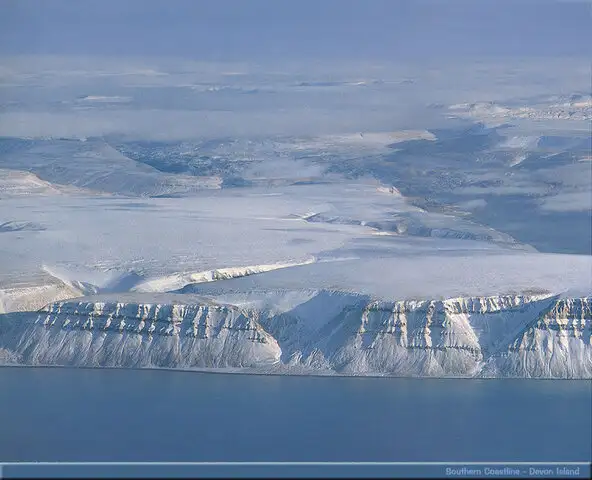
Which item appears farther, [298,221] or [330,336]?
[298,221]

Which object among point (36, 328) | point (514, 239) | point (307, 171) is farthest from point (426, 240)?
point (36, 328)

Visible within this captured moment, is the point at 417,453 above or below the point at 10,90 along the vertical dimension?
below

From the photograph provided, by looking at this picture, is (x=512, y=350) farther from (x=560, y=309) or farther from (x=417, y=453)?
(x=417, y=453)
